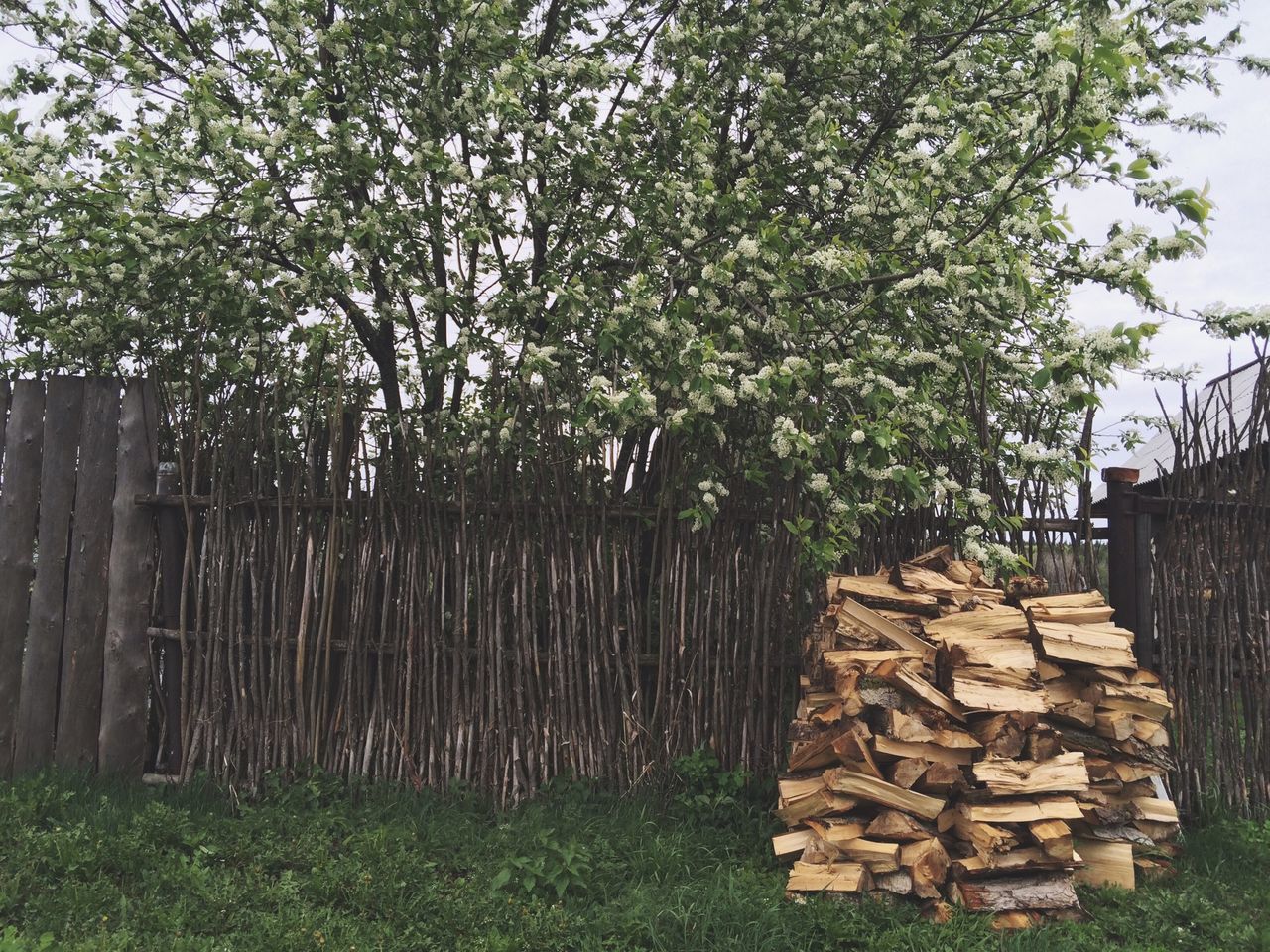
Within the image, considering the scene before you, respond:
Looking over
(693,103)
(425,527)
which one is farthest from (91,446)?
(693,103)

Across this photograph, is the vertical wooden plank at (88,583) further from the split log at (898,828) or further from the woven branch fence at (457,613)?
the split log at (898,828)

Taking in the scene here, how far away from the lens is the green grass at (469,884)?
3555 mm

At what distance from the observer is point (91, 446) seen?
17.9ft

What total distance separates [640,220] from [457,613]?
2414 millimetres

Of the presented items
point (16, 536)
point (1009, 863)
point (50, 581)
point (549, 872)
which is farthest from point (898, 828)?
point (16, 536)

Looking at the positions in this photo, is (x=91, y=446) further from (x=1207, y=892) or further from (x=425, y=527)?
(x=1207, y=892)

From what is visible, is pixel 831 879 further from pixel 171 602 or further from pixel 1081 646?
pixel 171 602

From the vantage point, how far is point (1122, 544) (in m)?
5.30

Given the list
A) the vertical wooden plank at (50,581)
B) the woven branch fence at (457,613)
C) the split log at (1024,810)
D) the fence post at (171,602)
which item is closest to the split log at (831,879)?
the split log at (1024,810)

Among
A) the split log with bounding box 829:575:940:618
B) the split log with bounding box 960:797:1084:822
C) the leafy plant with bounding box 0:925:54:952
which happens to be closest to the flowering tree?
the split log with bounding box 829:575:940:618

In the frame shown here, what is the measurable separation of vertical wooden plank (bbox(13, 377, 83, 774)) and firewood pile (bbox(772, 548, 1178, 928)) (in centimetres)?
416

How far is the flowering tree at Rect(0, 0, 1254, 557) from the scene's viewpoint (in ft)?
14.1

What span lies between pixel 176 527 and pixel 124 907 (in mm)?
2299

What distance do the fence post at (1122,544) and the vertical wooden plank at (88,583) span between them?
18.6 feet
